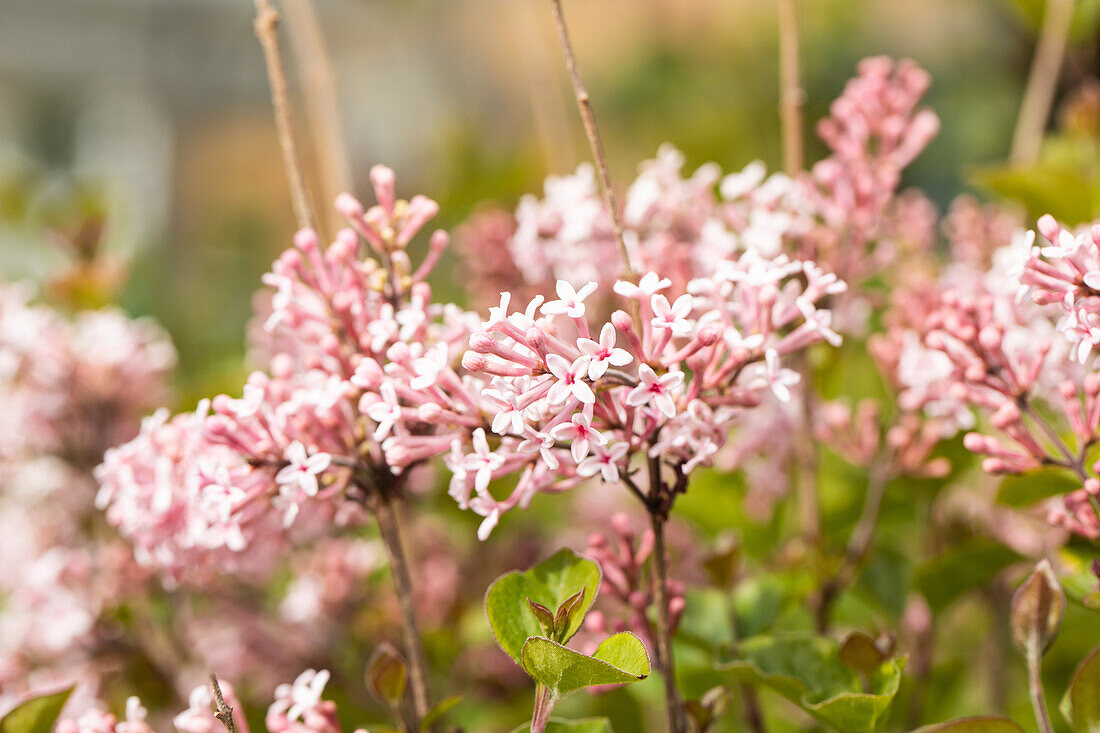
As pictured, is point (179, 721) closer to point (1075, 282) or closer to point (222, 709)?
point (222, 709)

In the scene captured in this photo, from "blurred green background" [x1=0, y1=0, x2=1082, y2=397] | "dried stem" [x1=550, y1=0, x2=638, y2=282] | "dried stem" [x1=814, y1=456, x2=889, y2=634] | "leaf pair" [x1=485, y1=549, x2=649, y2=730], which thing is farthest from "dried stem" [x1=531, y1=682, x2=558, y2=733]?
"blurred green background" [x1=0, y1=0, x2=1082, y2=397]

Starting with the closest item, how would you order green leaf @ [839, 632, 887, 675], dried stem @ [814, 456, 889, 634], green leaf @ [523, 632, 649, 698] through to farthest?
1. green leaf @ [523, 632, 649, 698]
2. green leaf @ [839, 632, 887, 675]
3. dried stem @ [814, 456, 889, 634]

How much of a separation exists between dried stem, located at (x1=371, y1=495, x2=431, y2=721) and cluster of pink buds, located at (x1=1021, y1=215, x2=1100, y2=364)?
37cm

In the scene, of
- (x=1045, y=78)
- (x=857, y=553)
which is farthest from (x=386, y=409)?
(x=1045, y=78)

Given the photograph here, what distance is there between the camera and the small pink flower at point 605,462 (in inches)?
17.7

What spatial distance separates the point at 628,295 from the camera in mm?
459

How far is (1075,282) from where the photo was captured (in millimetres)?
469

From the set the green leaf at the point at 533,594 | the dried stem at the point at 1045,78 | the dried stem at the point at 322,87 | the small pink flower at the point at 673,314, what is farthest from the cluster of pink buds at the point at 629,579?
the dried stem at the point at 1045,78

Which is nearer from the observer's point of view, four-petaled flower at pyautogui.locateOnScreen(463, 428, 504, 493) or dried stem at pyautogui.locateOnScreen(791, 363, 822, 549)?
four-petaled flower at pyautogui.locateOnScreen(463, 428, 504, 493)

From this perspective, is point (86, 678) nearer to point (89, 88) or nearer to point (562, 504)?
point (562, 504)

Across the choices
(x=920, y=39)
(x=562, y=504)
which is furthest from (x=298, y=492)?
(x=920, y=39)

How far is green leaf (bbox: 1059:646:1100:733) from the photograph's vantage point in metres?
0.47

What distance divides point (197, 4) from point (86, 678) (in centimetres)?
574

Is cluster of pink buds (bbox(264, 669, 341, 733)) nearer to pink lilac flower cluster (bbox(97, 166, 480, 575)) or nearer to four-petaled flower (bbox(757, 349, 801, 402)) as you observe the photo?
pink lilac flower cluster (bbox(97, 166, 480, 575))
